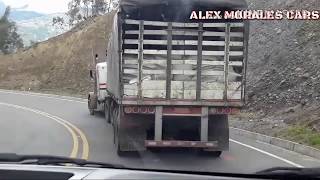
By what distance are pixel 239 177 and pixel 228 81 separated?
8061mm

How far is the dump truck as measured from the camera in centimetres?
1175

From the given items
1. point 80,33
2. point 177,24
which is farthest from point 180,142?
point 80,33

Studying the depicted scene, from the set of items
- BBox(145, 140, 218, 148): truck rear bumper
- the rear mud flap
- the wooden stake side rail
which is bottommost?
BBox(145, 140, 218, 148): truck rear bumper

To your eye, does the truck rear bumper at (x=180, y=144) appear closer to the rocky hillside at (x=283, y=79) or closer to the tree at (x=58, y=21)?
the rocky hillside at (x=283, y=79)

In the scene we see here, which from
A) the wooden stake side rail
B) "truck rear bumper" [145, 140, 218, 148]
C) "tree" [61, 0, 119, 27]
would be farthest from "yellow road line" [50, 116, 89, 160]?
"tree" [61, 0, 119, 27]

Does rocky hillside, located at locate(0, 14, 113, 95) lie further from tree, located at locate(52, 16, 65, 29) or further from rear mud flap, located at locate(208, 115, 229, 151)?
rear mud flap, located at locate(208, 115, 229, 151)

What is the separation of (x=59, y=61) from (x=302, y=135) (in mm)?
43775

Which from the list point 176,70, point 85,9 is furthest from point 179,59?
point 85,9

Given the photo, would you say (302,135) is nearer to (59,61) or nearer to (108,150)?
(108,150)

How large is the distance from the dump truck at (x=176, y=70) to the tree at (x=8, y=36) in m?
66.5

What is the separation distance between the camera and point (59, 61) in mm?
57906

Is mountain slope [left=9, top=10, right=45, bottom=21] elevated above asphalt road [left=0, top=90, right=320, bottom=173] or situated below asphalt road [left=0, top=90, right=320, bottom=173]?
above

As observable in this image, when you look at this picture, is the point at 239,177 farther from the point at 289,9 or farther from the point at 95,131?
the point at 289,9

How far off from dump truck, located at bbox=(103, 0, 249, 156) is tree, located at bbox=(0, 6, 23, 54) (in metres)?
66.5
